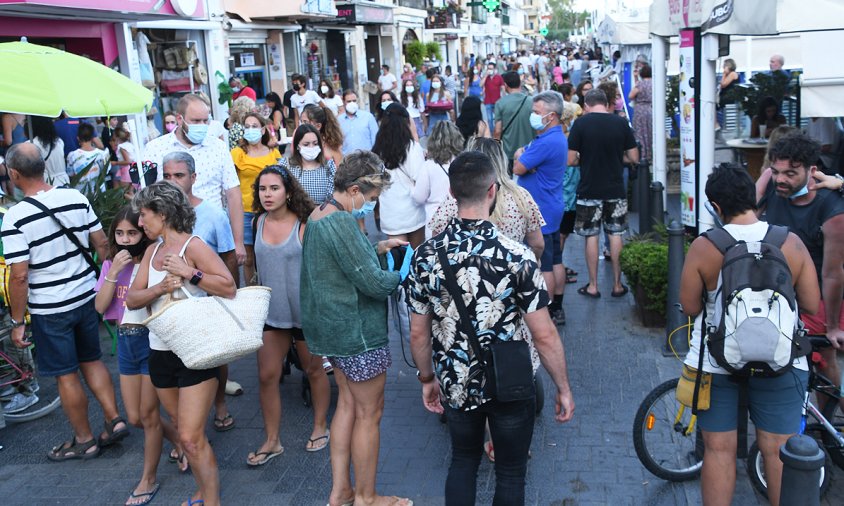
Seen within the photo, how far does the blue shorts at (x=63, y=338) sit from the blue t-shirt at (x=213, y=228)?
80 cm

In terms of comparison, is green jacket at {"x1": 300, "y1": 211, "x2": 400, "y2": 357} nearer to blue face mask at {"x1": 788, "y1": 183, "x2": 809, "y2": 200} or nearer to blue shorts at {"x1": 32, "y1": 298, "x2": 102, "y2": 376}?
blue shorts at {"x1": 32, "y1": 298, "x2": 102, "y2": 376}

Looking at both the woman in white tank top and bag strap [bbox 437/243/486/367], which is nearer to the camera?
bag strap [bbox 437/243/486/367]

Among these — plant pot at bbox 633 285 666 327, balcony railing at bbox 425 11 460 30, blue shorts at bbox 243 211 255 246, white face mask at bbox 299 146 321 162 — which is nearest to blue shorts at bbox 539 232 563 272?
plant pot at bbox 633 285 666 327

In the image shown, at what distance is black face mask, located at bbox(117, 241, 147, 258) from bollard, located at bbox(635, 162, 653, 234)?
5932mm

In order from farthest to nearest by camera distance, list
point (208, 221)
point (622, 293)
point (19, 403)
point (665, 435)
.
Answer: point (622, 293) < point (19, 403) < point (208, 221) < point (665, 435)

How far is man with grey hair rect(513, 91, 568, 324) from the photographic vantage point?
652cm

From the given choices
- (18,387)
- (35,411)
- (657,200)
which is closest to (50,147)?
(18,387)

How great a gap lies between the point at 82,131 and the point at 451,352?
26.5 feet

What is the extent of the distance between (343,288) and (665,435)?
1.96 m

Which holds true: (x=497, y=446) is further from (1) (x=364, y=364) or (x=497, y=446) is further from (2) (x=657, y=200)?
(2) (x=657, y=200)

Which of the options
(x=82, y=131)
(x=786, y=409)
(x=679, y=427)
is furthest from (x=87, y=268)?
(x=82, y=131)

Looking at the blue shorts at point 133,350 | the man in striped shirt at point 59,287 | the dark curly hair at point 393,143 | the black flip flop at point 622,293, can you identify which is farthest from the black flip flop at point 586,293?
the blue shorts at point 133,350

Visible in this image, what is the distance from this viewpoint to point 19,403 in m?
6.02

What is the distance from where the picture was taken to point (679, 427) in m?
4.55
